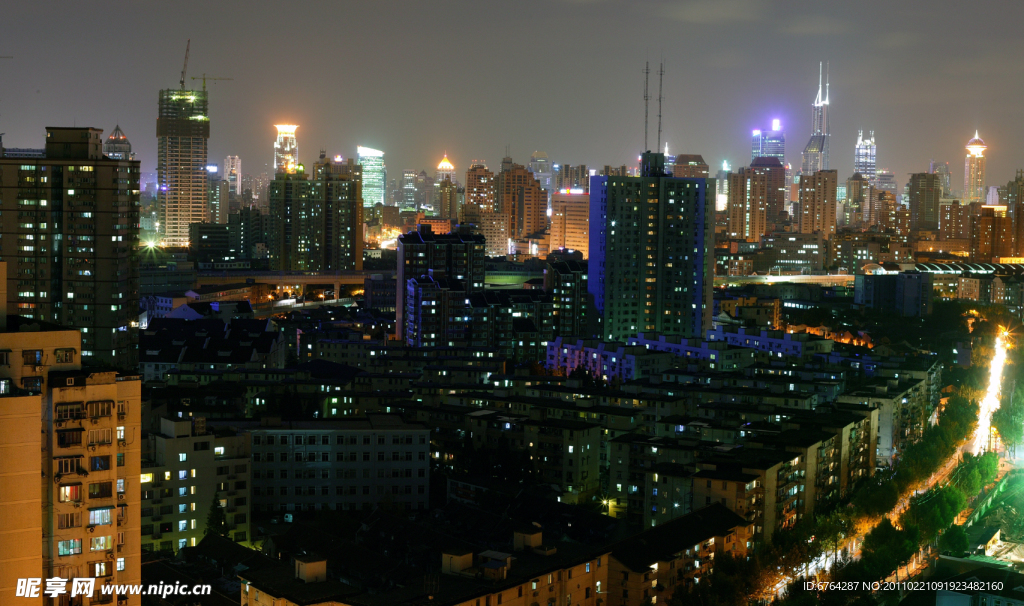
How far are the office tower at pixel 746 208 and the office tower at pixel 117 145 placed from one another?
2598 centimetres

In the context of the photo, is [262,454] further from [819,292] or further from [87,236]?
[819,292]

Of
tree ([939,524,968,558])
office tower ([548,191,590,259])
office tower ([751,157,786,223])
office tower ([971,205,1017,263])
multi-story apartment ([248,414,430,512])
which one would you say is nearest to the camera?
tree ([939,524,968,558])

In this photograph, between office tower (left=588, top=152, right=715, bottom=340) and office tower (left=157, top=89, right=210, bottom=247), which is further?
office tower (left=157, top=89, right=210, bottom=247)

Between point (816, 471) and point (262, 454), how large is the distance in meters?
5.52

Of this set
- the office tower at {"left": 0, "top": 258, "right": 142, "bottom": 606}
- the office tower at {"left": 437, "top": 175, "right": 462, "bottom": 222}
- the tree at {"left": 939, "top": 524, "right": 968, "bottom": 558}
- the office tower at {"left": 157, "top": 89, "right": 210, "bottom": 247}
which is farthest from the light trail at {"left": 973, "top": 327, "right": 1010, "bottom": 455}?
the office tower at {"left": 437, "top": 175, "right": 462, "bottom": 222}

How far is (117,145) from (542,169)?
3127 cm

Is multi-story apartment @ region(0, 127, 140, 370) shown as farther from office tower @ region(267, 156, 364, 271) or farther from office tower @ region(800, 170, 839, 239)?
office tower @ region(800, 170, 839, 239)

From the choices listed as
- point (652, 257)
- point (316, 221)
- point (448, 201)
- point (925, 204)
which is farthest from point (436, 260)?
point (925, 204)

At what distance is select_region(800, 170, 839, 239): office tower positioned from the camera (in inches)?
2138

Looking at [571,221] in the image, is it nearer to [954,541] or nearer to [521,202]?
[521,202]

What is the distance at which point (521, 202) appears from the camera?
54938 millimetres

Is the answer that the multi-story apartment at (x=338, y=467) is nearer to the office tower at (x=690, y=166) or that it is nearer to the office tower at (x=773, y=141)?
the office tower at (x=690, y=166)

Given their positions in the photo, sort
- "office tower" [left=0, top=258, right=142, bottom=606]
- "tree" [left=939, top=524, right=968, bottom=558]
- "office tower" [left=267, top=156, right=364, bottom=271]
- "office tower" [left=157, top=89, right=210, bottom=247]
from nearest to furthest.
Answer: "office tower" [left=0, top=258, right=142, bottom=606] < "tree" [left=939, top=524, right=968, bottom=558] < "office tower" [left=267, top=156, right=364, bottom=271] < "office tower" [left=157, top=89, right=210, bottom=247]

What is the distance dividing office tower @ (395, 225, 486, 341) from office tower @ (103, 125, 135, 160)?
12962mm
